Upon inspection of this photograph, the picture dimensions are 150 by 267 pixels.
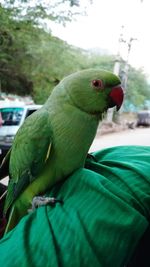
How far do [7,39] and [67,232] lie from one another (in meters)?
4.23

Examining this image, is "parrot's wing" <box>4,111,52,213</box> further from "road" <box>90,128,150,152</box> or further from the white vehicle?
the white vehicle

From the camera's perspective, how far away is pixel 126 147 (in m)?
0.66

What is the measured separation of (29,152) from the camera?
79cm

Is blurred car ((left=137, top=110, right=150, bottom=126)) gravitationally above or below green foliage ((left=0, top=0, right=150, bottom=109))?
below

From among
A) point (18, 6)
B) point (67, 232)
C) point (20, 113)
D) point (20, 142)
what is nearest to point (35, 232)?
point (67, 232)

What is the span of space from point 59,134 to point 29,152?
8 cm

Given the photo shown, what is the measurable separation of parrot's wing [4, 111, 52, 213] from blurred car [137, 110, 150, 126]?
9170 millimetres

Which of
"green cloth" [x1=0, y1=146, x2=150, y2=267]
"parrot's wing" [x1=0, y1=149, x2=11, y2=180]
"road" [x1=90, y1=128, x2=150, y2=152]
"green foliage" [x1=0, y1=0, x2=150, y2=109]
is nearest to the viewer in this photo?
"green cloth" [x1=0, y1=146, x2=150, y2=267]

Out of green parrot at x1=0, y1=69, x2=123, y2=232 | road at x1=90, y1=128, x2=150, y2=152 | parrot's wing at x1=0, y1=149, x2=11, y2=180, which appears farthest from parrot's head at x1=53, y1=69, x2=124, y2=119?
road at x1=90, y1=128, x2=150, y2=152

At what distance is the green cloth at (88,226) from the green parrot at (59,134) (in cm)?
21

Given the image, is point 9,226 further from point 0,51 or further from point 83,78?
point 0,51

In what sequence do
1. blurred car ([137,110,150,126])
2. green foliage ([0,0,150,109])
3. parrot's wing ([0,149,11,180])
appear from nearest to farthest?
parrot's wing ([0,149,11,180])
green foliage ([0,0,150,109])
blurred car ([137,110,150,126])

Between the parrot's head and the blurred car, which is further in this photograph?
the blurred car

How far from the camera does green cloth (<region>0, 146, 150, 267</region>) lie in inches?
16.9
